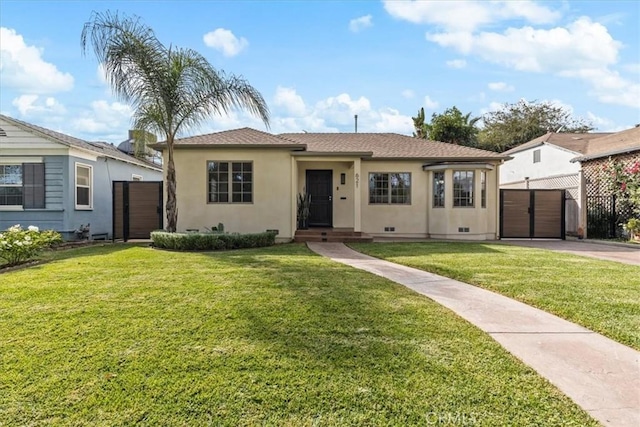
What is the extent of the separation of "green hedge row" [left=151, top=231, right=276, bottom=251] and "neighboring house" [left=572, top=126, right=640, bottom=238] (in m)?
12.8

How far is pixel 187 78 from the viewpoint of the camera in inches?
406

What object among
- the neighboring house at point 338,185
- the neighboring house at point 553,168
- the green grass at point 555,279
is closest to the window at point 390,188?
the neighboring house at point 338,185

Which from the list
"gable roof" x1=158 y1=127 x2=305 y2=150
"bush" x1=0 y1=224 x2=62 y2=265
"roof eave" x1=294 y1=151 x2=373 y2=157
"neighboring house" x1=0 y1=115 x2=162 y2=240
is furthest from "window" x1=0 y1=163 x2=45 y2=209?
"roof eave" x1=294 y1=151 x2=373 y2=157

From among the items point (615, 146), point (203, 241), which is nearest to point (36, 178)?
point (203, 241)

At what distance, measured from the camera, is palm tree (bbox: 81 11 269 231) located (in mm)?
9805

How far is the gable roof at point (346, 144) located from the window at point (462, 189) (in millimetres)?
641

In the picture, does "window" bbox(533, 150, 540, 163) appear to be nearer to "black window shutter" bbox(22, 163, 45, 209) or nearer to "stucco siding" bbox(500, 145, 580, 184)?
"stucco siding" bbox(500, 145, 580, 184)

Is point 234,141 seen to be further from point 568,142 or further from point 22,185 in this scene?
point 568,142

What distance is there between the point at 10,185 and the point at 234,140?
8009 millimetres

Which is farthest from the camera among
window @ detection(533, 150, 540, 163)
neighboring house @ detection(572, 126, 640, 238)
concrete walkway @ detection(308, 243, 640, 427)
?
window @ detection(533, 150, 540, 163)

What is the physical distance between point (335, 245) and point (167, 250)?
4769 millimetres

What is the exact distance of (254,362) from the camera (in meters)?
2.92

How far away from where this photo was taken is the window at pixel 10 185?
12.9 metres

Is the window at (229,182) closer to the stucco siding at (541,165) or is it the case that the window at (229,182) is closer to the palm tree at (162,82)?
the palm tree at (162,82)
